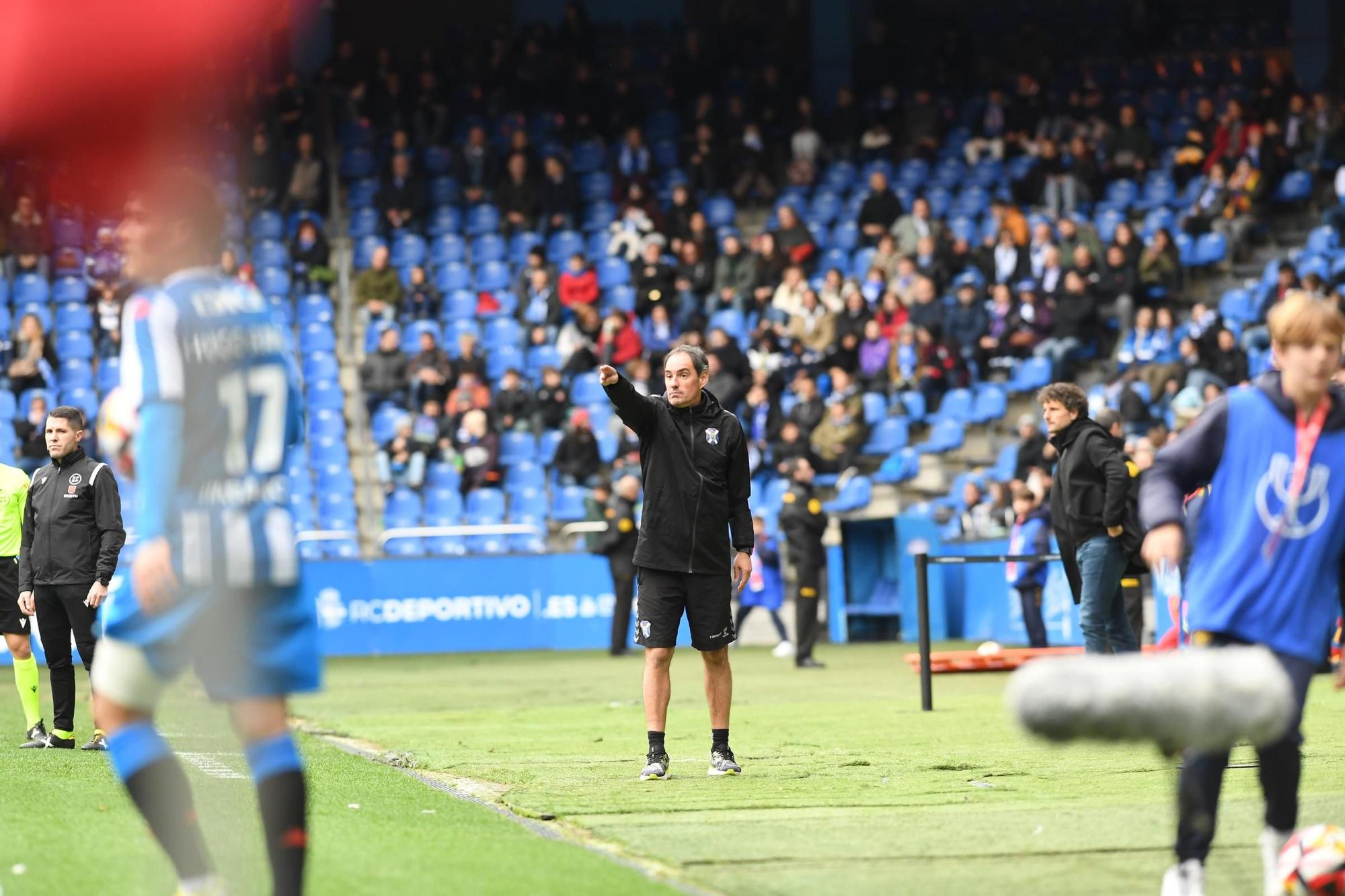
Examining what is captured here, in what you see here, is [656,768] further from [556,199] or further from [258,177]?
[258,177]

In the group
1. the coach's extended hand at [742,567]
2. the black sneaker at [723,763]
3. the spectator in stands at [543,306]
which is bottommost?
the black sneaker at [723,763]

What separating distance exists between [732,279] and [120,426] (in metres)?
21.9

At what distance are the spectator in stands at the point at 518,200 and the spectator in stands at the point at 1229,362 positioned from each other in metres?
10.9

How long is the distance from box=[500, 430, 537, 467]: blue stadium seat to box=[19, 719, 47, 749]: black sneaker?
1381cm

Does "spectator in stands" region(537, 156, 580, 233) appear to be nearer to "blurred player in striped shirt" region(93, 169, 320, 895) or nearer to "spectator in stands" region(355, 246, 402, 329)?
"spectator in stands" region(355, 246, 402, 329)

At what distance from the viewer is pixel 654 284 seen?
1028 inches

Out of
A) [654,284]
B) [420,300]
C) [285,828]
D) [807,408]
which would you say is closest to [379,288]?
[420,300]

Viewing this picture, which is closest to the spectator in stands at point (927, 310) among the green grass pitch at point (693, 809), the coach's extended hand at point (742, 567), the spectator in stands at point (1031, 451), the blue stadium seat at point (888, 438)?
the blue stadium seat at point (888, 438)

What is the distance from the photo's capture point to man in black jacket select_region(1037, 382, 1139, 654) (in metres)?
11.2

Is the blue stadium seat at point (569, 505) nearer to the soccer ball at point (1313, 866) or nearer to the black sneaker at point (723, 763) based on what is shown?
the black sneaker at point (723, 763)

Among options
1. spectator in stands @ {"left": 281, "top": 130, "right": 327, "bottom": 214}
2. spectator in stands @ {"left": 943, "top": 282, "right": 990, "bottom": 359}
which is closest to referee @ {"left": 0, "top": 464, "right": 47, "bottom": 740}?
spectator in stands @ {"left": 943, "top": 282, "right": 990, "bottom": 359}

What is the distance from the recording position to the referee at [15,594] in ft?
37.6

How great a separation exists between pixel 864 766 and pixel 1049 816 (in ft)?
7.15

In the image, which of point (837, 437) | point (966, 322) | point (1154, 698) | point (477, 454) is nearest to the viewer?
point (1154, 698)
